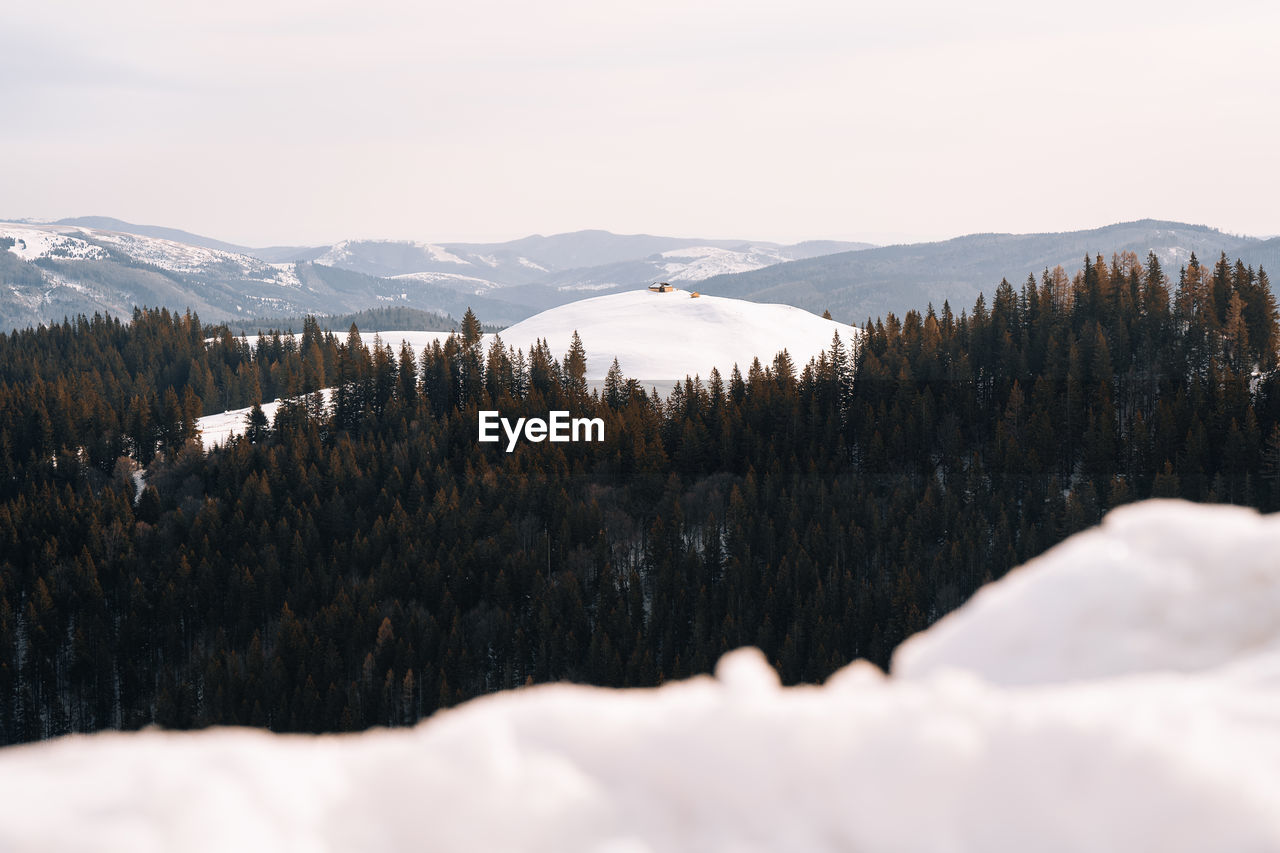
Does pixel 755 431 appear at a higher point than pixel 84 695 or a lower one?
higher

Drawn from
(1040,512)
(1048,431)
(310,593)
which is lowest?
(310,593)

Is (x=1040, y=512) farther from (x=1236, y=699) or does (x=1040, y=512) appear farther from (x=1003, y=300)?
(x=1236, y=699)

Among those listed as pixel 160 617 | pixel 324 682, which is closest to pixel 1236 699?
pixel 324 682

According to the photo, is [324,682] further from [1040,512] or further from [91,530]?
[1040,512]

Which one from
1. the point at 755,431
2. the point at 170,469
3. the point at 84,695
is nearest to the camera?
the point at 84,695

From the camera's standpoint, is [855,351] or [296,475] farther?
[855,351]

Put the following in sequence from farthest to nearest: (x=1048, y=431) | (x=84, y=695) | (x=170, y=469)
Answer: (x=170, y=469) < (x=1048, y=431) < (x=84, y=695)
